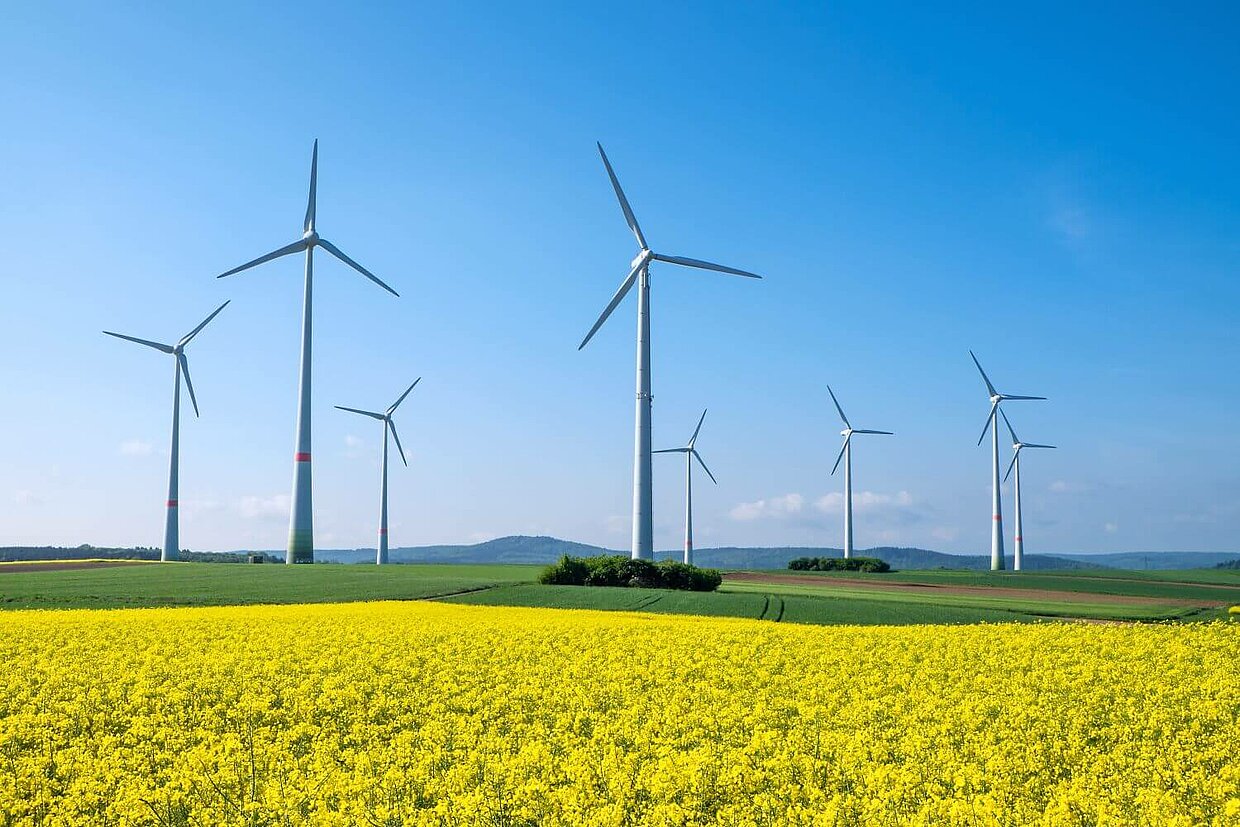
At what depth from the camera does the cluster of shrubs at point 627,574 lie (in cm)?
5747

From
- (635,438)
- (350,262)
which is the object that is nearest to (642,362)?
(635,438)

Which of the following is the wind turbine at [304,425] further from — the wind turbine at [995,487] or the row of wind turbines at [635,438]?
the wind turbine at [995,487]

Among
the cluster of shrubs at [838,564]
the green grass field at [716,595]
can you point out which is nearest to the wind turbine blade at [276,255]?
the green grass field at [716,595]

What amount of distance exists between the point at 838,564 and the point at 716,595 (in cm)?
5552

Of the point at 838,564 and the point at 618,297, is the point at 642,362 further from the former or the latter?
the point at 838,564

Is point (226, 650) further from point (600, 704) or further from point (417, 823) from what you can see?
point (417, 823)

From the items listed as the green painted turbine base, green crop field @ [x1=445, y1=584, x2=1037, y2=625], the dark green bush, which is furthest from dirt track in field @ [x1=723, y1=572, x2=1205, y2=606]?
the green painted turbine base

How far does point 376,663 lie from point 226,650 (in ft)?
15.4

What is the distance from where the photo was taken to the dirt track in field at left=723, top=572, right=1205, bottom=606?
2219 inches

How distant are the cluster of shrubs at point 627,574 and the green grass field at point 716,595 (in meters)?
1.72

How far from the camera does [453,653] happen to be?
22.7 metres

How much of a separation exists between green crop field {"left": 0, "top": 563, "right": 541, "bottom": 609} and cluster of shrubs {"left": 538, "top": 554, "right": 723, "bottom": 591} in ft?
13.8

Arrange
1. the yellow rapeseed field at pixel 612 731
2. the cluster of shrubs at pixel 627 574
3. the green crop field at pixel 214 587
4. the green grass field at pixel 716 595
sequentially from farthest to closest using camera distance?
the cluster of shrubs at pixel 627 574 → the green crop field at pixel 214 587 → the green grass field at pixel 716 595 → the yellow rapeseed field at pixel 612 731

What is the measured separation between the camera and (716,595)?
50.4 metres
